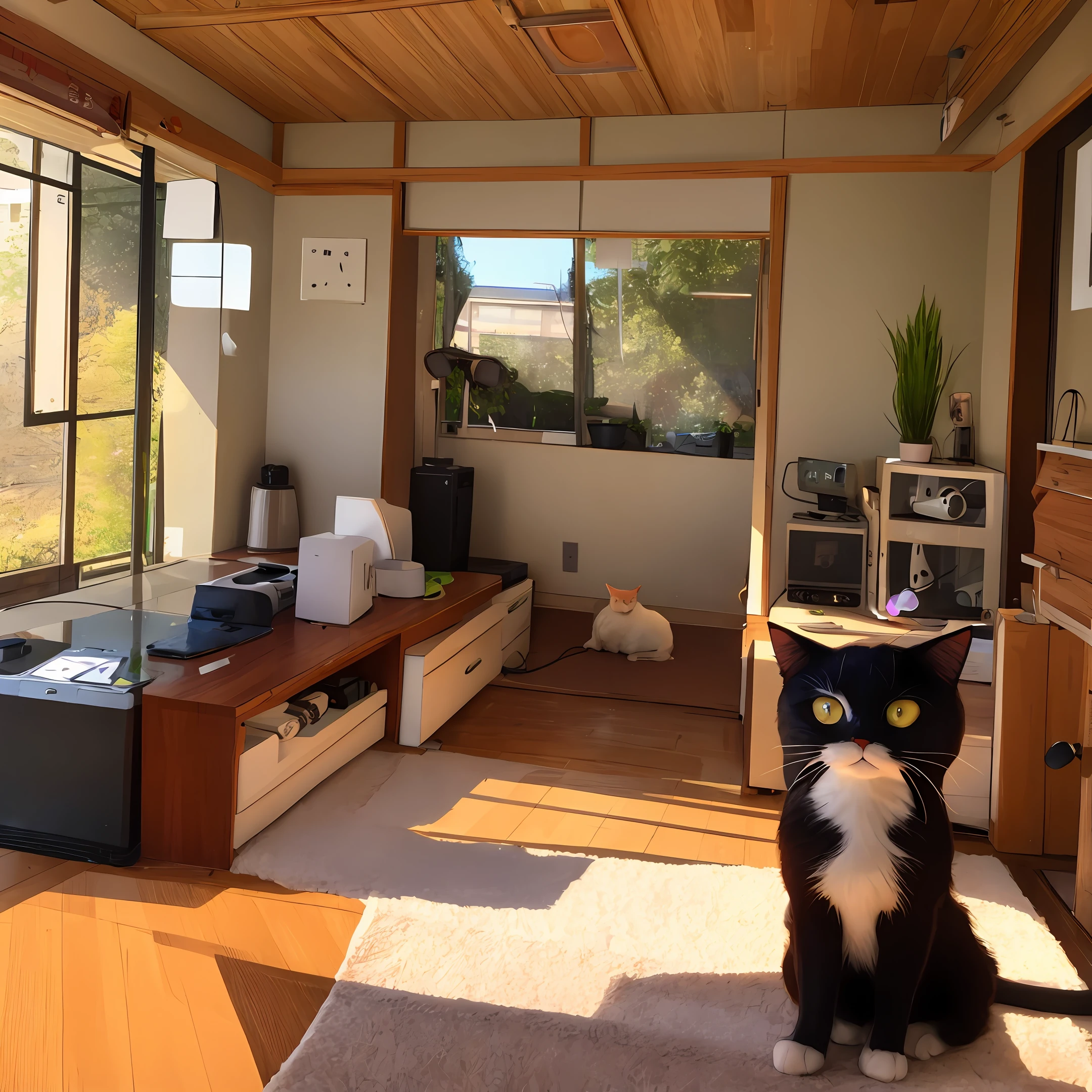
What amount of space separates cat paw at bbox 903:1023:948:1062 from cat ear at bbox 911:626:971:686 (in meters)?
0.60

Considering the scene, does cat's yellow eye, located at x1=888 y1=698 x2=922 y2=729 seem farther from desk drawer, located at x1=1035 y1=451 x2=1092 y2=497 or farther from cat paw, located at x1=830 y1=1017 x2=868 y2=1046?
desk drawer, located at x1=1035 y1=451 x2=1092 y2=497

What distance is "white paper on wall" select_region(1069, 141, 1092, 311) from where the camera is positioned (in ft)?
7.81

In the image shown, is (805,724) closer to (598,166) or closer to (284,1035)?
(284,1035)

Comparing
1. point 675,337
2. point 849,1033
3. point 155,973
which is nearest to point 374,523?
point 155,973

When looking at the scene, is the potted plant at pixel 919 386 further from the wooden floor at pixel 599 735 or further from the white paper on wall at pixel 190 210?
the white paper on wall at pixel 190 210

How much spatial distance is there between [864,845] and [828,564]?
209 centimetres

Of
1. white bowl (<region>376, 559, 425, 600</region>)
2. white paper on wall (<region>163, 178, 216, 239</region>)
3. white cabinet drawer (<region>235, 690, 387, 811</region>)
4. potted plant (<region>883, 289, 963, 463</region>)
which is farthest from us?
white paper on wall (<region>163, 178, 216, 239</region>)

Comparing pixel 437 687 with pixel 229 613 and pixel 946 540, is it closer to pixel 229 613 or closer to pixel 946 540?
pixel 229 613

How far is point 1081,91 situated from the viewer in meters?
2.57

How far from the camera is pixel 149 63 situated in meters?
3.57

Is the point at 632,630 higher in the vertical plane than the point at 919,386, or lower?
lower

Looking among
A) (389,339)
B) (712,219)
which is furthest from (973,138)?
(389,339)

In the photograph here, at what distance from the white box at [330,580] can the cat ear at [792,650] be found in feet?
6.36

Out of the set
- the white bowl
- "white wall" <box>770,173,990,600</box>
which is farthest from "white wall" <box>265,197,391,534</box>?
"white wall" <box>770,173,990,600</box>
